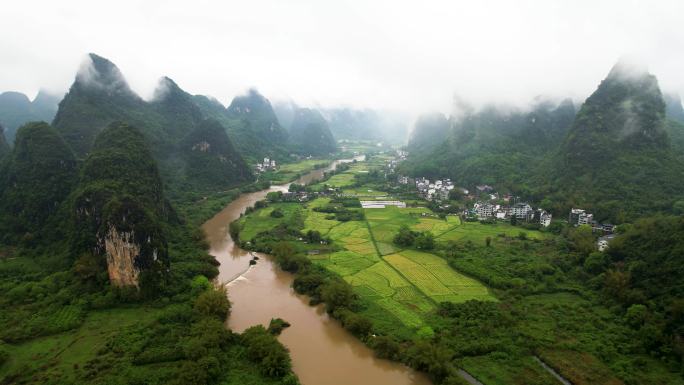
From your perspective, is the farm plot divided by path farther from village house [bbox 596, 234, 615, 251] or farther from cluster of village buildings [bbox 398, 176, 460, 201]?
cluster of village buildings [bbox 398, 176, 460, 201]

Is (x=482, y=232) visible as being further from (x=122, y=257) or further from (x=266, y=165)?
(x=266, y=165)

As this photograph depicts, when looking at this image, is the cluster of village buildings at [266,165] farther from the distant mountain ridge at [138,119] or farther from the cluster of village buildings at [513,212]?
the cluster of village buildings at [513,212]

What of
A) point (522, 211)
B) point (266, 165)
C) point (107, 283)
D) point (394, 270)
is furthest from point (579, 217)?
point (266, 165)

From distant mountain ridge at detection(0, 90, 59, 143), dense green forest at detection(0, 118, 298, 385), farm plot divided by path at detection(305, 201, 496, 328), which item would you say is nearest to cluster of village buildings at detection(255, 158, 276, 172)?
farm plot divided by path at detection(305, 201, 496, 328)

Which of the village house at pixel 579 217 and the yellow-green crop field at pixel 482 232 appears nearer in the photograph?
the yellow-green crop field at pixel 482 232

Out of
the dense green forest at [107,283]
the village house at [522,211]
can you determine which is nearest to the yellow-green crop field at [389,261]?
the village house at [522,211]
